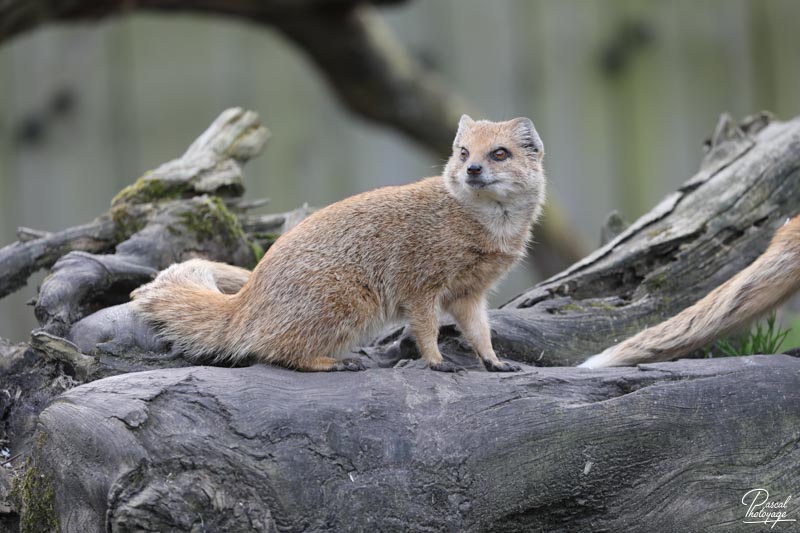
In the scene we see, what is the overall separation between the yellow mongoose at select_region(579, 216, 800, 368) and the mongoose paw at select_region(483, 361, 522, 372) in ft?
1.46

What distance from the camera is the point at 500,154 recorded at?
15.0 feet

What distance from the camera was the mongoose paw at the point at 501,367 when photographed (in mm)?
4285

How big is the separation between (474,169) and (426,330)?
81 cm

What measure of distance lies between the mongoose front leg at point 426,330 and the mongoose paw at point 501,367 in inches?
8.6

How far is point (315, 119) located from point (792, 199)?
222 inches

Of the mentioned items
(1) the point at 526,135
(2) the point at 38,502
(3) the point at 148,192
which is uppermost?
(1) the point at 526,135

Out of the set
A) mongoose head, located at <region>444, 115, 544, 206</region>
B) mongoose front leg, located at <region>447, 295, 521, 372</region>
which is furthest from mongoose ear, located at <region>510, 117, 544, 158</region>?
mongoose front leg, located at <region>447, 295, 521, 372</region>

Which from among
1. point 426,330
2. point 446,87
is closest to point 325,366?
point 426,330

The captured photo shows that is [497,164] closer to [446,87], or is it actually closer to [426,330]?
[426,330]

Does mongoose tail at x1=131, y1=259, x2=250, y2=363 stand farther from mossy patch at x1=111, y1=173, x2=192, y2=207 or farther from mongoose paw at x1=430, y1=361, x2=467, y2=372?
mossy patch at x1=111, y1=173, x2=192, y2=207

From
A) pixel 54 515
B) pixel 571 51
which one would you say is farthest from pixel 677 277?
pixel 571 51

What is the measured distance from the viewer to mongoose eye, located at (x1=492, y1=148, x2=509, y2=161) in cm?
457

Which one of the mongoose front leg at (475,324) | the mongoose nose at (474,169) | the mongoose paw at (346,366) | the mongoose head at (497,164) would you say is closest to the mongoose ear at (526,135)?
the mongoose head at (497,164)
